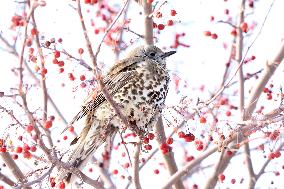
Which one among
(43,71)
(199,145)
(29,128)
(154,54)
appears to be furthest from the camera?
(154,54)

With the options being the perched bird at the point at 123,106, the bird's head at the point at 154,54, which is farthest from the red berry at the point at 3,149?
the bird's head at the point at 154,54

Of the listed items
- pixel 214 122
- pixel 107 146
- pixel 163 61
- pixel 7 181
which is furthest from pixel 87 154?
pixel 163 61

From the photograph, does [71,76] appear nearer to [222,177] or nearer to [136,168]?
[136,168]

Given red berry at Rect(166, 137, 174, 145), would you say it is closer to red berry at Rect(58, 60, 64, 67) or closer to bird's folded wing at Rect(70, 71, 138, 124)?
bird's folded wing at Rect(70, 71, 138, 124)

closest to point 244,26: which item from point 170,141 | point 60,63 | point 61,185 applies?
point 170,141

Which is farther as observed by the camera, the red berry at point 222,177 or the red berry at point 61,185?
the red berry at point 222,177

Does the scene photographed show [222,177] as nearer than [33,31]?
No

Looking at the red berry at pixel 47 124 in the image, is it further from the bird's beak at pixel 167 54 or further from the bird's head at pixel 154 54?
the bird's beak at pixel 167 54

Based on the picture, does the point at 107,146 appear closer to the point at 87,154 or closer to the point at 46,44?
the point at 87,154
